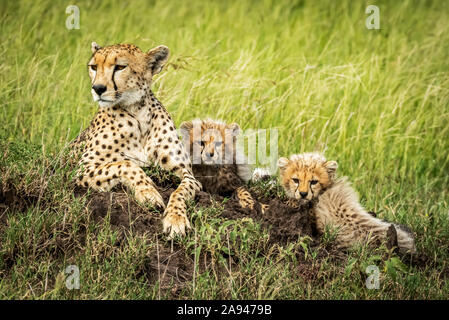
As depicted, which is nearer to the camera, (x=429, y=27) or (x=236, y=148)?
(x=236, y=148)

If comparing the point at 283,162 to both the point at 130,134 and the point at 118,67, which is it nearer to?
the point at 130,134

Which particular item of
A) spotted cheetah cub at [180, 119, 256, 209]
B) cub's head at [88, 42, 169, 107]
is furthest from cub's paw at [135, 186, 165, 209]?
spotted cheetah cub at [180, 119, 256, 209]

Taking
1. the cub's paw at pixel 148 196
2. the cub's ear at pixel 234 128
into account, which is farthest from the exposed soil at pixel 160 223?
the cub's ear at pixel 234 128

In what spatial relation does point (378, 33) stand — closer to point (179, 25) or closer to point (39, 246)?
point (179, 25)

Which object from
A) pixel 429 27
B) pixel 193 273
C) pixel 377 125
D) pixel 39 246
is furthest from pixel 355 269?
pixel 429 27

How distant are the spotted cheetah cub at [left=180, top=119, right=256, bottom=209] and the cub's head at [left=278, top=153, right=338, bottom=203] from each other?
13.0 inches

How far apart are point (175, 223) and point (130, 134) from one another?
3.02 ft

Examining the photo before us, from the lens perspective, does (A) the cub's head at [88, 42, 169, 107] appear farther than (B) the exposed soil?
Yes

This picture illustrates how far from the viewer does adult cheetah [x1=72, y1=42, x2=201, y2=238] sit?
505 cm

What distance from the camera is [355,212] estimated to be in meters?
5.39

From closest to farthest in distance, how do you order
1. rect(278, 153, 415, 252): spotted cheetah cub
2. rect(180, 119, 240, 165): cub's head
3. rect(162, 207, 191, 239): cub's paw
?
rect(162, 207, 191, 239): cub's paw → rect(278, 153, 415, 252): spotted cheetah cub → rect(180, 119, 240, 165): cub's head

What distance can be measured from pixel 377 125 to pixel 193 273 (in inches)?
148

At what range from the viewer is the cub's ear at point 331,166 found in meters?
5.66

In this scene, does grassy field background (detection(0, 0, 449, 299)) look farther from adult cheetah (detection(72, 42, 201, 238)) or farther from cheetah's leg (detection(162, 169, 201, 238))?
adult cheetah (detection(72, 42, 201, 238))
